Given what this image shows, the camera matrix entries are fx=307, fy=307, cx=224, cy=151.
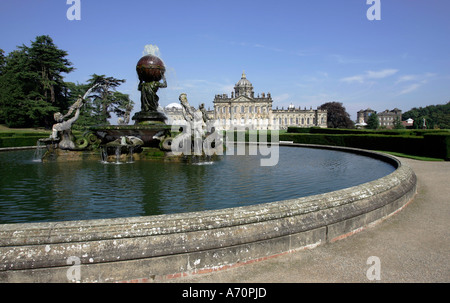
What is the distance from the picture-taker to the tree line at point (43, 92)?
4125 cm

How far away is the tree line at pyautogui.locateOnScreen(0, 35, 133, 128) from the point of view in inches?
1624

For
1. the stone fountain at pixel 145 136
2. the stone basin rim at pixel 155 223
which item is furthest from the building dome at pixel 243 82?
the stone basin rim at pixel 155 223

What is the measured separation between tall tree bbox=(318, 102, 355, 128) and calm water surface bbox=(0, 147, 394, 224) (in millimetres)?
92940

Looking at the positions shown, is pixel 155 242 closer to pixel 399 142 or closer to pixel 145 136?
pixel 145 136

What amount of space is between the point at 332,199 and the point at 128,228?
2.86m

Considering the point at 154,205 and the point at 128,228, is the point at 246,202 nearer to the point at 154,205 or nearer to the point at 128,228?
the point at 154,205

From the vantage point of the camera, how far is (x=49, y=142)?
489 inches

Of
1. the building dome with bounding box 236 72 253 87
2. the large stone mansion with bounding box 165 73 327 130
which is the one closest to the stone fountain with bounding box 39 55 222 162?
the large stone mansion with bounding box 165 73 327 130

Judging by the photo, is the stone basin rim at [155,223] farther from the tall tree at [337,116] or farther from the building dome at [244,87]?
the building dome at [244,87]

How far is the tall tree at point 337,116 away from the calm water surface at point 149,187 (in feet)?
305

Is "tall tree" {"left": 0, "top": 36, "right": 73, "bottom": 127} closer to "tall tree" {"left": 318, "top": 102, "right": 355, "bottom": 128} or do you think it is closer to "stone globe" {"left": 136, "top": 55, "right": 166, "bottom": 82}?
"stone globe" {"left": 136, "top": 55, "right": 166, "bottom": 82}

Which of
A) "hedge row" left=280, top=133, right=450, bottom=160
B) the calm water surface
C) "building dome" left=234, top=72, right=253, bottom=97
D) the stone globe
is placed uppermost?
"building dome" left=234, top=72, right=253, bottom=97

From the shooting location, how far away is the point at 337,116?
100688mm
